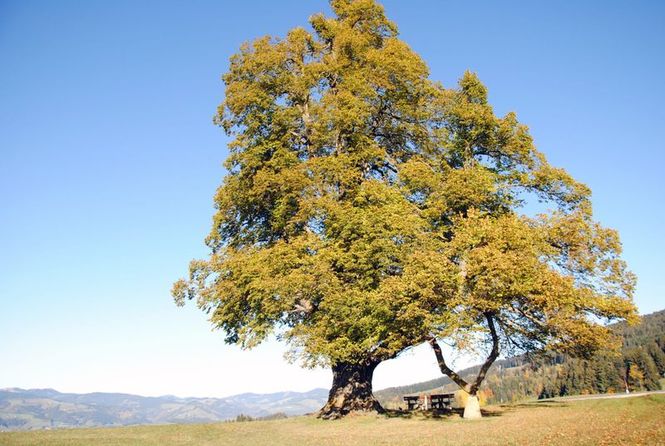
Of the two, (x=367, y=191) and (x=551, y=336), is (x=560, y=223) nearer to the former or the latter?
(x=551, y=336)

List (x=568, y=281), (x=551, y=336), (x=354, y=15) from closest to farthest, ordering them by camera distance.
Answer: (x=568, y=281) < (x=551, y=336) < (x=354, y=15)

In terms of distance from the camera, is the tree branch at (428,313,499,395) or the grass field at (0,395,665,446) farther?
the tree branch at (428,313,499,395)

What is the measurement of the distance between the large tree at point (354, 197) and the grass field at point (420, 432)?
11.4 feet

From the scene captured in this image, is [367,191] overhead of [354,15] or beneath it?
beneath

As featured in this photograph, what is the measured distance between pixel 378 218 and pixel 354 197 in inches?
162

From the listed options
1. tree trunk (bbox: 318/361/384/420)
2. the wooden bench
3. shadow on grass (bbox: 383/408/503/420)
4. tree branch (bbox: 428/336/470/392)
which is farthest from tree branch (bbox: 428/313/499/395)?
the wooden bench

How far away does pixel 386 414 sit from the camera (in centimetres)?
2641

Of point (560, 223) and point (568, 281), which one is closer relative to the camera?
point (568, 281)

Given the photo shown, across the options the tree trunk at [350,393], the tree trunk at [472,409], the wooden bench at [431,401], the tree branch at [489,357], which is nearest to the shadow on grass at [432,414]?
the tree trunk at [350,393]

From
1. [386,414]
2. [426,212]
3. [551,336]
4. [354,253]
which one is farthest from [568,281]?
[386,414]

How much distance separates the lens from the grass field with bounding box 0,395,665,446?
44.5ft

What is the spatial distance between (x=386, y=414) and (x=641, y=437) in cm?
1585

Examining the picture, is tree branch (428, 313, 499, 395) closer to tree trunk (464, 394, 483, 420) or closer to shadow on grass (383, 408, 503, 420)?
tree trunk (464, 394, 483, 420)

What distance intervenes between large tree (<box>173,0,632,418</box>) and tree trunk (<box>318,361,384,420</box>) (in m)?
0.08
